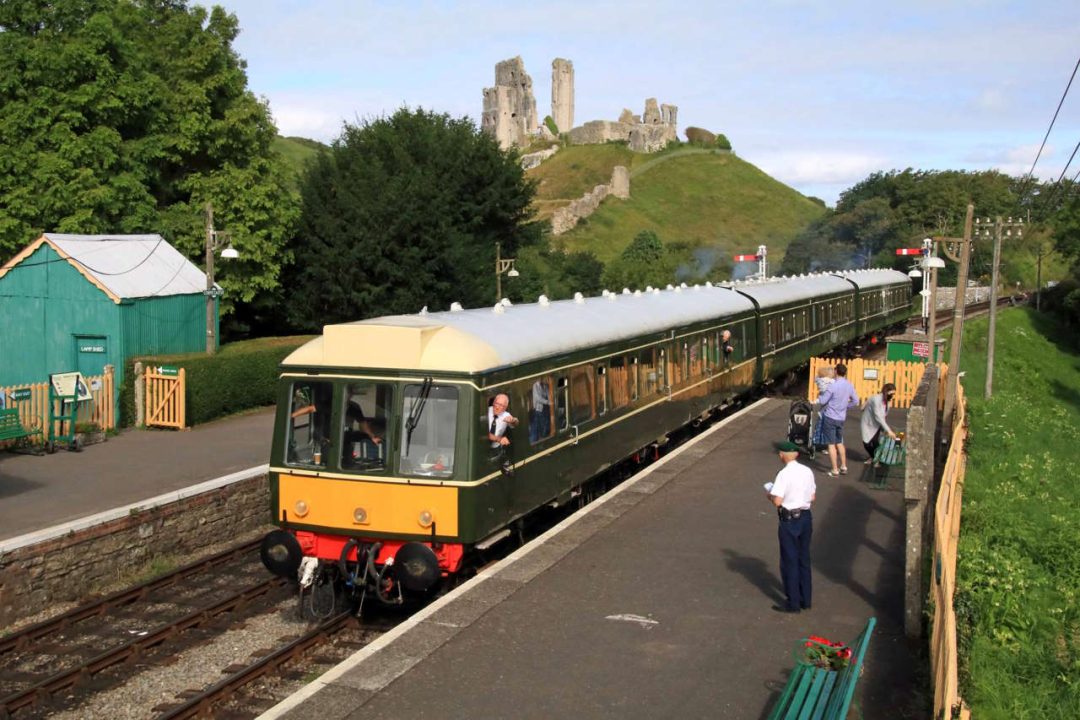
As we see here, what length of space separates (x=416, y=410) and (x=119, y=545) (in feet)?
18.2

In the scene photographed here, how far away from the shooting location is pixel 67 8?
1078 inches

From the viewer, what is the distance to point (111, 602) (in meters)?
11.8

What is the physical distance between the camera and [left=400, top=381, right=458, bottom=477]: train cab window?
9656mm

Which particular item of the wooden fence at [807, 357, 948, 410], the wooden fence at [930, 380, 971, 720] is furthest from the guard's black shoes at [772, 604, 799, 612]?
the wooden fence at [807, 357, 948, 410]

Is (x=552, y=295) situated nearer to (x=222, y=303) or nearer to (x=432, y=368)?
(x=222, y=303)

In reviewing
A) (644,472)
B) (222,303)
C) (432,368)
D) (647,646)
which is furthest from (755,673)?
(222,303)

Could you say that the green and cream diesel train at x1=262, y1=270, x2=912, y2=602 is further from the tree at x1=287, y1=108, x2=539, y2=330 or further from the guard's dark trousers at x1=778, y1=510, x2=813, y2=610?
the tree at x1=287, y1=108, x2=539, y2=330

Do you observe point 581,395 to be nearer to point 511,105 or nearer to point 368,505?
point 368,505

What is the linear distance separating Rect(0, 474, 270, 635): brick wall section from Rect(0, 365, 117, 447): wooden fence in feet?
14.7

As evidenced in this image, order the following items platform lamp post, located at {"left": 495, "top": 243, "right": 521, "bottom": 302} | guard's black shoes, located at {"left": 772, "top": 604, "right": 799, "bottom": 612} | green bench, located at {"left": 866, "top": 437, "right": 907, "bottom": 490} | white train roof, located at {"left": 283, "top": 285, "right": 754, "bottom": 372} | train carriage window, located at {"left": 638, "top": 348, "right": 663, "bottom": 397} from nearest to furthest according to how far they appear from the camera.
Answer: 1. guard's black shoes, located at {"left": 772, "top": 604, "right": 799, "bottom": 612}
2. white train roof, located at {"left": 283, "top": 285, "right": 754, "bottom": 372}
3. green bench, located at {"left": 866, "top": 437, "right": 907, "bottom": 490}
4. train carriage window, located at {"left": 638, "top": 348, "right": 663, "bottom": 397}
5. platform lamp post, located at {"left": 495, "top": 243, "right": 521, "bottom": 302}

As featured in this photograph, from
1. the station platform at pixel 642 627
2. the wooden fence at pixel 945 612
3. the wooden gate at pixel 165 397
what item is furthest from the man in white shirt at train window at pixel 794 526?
the wooden gate at pixel 165 397

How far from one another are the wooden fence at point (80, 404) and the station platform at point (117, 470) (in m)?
0.49

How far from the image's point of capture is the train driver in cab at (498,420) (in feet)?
33.0

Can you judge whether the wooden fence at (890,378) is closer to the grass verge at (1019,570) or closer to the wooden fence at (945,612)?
the grass verge at (1019,570)
